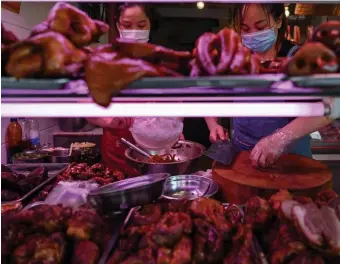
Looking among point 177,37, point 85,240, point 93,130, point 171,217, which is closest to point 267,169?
point 171,217

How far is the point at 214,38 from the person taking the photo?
124 centimetres

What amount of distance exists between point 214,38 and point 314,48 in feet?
0.96

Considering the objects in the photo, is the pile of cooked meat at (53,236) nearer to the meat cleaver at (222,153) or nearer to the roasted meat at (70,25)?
the roasted meat at (70,25)

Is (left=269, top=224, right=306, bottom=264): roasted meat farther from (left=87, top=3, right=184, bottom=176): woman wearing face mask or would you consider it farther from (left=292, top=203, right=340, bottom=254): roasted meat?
(left=87, top=3, right=184, bottom=176): woman wearing face mask

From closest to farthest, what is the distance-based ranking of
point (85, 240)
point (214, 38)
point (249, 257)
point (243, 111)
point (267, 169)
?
point (243, 111), point (214, 38), point (249, 257), point (85, 240), point (267, 169)

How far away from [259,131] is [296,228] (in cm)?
198

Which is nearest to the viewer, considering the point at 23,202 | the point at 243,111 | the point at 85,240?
the point at 243,111

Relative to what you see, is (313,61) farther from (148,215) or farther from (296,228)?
(148,215)

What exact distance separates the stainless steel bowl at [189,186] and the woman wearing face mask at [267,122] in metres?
0.45

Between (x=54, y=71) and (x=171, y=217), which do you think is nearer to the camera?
(x=54, y=71)

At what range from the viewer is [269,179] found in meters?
2.29

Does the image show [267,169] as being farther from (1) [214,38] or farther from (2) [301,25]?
(2) [301,25]

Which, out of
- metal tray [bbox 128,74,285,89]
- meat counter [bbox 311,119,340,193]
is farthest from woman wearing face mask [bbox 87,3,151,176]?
meat counter [bbox 311,119,340,193]

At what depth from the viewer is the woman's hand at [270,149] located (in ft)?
8.21
